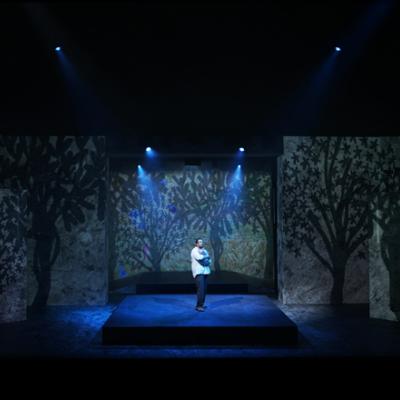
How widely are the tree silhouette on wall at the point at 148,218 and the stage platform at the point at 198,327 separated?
394cm

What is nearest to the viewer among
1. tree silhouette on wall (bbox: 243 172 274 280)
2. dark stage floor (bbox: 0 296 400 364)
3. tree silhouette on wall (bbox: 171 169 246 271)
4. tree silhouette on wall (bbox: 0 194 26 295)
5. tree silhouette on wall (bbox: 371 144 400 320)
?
dark stage floor (bbox: 0 296 400 364)

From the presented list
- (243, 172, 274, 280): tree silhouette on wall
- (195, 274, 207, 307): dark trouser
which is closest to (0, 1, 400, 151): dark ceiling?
(243, 172, 274, 280): tree silhouette on wall

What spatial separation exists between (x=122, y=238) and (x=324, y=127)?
5.97 meters

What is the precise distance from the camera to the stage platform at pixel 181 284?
31.2ft

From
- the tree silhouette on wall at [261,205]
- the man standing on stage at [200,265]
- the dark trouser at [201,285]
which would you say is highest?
the tree silhouette on wall at [261,205]

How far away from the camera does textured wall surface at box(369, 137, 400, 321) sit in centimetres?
796

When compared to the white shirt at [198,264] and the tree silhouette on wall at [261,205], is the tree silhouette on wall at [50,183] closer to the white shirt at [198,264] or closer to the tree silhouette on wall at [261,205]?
the white shirt at [198,264]

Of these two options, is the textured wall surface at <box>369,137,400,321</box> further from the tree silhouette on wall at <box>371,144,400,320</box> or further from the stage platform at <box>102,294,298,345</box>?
the stage platform at <box>102,294,298,345</box>

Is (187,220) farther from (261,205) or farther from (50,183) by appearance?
(50,183)

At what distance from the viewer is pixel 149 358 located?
5.96 meters

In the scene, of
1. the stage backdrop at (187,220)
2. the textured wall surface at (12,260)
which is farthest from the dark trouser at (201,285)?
the stage backdrop at (187,220)

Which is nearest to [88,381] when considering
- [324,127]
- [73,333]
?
[73,333]

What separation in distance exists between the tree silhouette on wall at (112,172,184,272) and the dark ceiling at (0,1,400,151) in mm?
2445

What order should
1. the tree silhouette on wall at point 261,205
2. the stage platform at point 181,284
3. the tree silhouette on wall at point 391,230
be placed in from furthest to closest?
the tree silhouette on wall at point 261,205 < the stage platform at point 181,284 < the tree silhouette on wall at point 391,230
